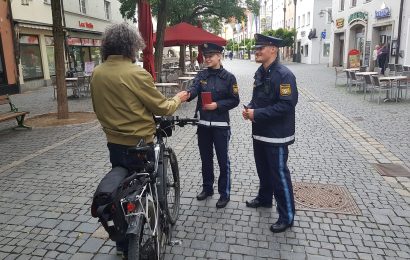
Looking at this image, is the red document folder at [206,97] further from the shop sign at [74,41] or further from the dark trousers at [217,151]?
the shop sign at [74,41]

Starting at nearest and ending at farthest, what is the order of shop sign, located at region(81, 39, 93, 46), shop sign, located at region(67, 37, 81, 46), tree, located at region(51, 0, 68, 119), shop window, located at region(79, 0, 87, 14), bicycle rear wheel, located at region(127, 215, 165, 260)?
bicycle rear wheel, located at region(127, 215, 165, 260)
tree, located at region(51, 0, 68, 119)
shop sign, located at region(67, 37, 81, 46)
shop sign, located at region(81, 39, 93, 46)
shop window, located at region(79, 0, 87, 14)

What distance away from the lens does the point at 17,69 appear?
17234 millimetres

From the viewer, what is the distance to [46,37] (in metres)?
21.1

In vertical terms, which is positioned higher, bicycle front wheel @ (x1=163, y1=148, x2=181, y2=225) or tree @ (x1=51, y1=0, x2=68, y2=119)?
tree @ (x1=51, y1=0, x2=68, y2=119)

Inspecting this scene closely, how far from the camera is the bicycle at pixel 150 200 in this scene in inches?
99.0

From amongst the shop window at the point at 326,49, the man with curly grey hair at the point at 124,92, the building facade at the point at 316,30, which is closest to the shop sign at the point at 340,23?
the building facade at the point at 316,30

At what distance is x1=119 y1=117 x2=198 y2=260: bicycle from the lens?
252 centimetres

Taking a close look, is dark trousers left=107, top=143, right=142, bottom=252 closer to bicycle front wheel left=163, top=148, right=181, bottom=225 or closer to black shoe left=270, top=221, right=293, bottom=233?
bicycle front wheel left=163, top=148, right=181, bottom=225

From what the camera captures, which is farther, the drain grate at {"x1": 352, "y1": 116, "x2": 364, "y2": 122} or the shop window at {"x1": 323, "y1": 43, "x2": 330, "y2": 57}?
the shop window at {"x1": 323, "y1": 43, "x2": 330, "y2": 57}

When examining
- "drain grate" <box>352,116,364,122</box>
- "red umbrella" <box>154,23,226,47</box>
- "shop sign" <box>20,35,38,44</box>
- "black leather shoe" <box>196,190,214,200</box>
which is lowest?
"black leather shoe" <box>196,190,214,200</box>

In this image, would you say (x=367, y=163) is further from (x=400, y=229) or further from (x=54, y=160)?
(x=54, y=160)

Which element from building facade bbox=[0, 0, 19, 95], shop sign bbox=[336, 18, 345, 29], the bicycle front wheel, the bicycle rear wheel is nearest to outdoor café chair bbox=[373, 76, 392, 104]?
the bicycle front wheel

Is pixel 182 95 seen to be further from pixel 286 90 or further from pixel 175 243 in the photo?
pixel 175 243

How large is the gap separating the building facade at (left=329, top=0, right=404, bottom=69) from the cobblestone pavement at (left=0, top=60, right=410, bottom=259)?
45.0 feet
